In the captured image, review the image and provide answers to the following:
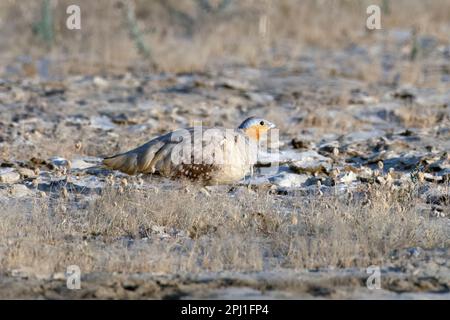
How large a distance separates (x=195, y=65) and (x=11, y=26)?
4.99 meters

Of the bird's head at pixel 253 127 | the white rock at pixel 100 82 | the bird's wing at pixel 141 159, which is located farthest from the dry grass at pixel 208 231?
the white rock at pixel 100 82

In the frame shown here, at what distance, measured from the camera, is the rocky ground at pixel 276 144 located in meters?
5.88

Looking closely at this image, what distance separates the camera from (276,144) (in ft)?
34.0

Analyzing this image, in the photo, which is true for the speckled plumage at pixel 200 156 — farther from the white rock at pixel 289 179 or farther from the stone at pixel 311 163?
the stone at pixel 311 163

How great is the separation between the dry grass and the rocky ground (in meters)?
0.11

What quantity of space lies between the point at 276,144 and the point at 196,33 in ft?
22.5

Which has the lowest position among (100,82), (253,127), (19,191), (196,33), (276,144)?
(19,191)

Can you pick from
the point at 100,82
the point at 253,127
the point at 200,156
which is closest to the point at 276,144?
the point at 253,127

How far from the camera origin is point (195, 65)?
571 inches

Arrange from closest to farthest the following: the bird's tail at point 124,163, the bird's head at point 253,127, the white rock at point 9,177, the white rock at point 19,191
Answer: the white rock at point 19,191 < the bird's tail at point 124,163 < the white rock at point 9,177 < the bird's head at point 253,127

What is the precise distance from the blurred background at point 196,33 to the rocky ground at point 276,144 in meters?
0.43

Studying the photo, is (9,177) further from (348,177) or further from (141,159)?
(348,177)
